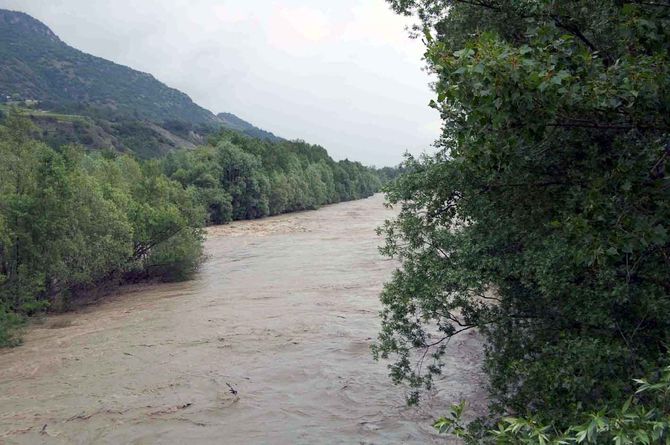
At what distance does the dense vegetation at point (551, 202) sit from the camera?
14.2ft

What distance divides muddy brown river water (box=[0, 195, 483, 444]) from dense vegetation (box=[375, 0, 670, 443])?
3.30m

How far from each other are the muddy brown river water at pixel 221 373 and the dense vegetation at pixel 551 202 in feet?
10.8

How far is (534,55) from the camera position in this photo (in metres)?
4.48

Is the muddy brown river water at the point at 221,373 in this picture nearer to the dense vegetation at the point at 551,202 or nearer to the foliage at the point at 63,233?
the foliage at the point at 63,233

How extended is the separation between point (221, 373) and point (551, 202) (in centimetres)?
1047

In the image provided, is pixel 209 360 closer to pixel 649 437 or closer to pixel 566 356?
pixel 566 356

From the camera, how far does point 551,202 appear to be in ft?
21.4

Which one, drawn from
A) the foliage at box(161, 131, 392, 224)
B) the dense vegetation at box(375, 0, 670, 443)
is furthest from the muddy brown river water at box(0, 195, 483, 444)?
the foliage at box(161, 131, 392, 224)

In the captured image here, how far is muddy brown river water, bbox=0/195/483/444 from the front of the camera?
36.1 ft

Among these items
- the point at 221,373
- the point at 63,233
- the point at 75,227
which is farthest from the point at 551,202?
the point at 75,227

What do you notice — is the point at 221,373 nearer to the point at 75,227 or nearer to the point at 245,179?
the point at 75,227

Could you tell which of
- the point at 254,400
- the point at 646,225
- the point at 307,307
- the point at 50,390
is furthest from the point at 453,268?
the point at 307,307

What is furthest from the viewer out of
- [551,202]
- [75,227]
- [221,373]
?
[75,227]

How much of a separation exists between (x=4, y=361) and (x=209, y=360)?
6.12 m
